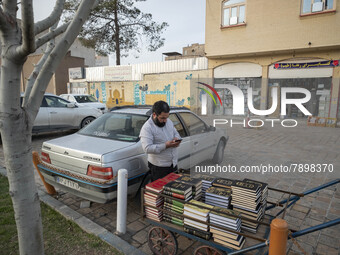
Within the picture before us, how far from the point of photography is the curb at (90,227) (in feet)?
9.19

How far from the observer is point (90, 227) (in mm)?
3191

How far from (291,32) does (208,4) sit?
5775 mm

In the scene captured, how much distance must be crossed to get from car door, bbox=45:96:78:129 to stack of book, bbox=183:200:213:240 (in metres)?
7.87

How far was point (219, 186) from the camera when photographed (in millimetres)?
2828

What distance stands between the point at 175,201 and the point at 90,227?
140 centimetres

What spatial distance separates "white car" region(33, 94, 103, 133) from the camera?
8541 mm

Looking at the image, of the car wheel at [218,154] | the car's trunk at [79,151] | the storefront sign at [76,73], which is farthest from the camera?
the storefront sign at [76,73]

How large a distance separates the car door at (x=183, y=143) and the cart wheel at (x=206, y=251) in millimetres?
1898

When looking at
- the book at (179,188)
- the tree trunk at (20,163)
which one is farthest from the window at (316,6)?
the tree trunk at (20,163)

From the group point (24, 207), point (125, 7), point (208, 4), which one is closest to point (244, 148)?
point (24, 207)

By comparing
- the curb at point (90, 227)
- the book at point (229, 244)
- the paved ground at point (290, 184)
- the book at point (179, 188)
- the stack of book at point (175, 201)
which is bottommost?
the paved ground at point (290, 184)

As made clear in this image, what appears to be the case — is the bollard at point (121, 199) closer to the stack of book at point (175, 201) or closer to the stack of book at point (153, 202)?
the stack of book at point (153, 202)

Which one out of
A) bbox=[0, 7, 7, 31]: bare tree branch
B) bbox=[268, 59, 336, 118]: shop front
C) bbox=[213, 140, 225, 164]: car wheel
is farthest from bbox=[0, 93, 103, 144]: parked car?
bbox=[268, 59, 336, 118]: shop front

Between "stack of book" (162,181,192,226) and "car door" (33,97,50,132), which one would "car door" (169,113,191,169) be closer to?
"stack of book" (162,181,192,226)
